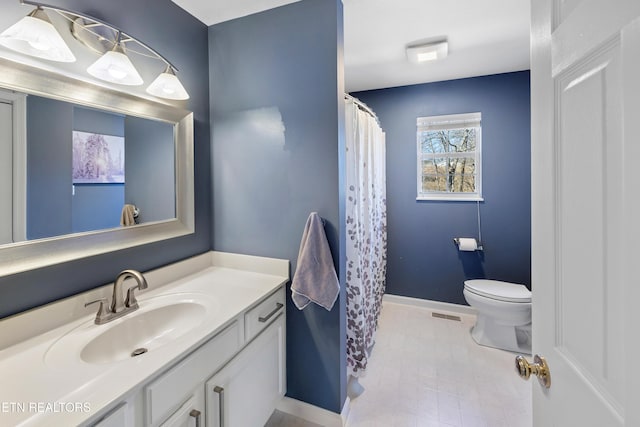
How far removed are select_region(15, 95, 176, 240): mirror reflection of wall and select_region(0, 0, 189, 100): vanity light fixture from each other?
0.54 ft

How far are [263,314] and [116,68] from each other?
1266 millimetres

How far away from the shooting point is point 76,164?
1167 millimetres

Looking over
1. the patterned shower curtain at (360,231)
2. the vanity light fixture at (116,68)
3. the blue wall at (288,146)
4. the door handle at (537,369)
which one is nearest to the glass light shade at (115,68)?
the vanity light fixture at (116,68)

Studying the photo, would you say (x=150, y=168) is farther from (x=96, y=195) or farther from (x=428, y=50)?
(x=428, y=50)

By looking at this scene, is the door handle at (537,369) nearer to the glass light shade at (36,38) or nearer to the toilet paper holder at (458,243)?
the glass light shade at (36,38)

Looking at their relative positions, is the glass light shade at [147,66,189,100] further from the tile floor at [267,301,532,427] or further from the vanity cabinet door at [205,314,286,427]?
the tile floor at [267,301,532,427]

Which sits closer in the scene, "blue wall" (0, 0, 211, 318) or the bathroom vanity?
the bathroom vanity

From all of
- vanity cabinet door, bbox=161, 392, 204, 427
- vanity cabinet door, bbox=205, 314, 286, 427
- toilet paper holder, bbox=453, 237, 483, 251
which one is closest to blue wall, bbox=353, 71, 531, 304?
toilet paper holder, bbox=453, 237, 483, 251

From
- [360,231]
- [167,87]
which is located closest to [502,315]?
[360,231]

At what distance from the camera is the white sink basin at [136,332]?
94cm

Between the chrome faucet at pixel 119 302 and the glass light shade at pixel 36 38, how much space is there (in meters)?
0.84

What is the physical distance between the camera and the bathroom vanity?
72 cm

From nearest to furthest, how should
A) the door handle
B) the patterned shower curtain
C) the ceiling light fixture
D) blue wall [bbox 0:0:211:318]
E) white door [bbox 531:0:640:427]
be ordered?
1. white door [bbox 531:0:640:427]
2. the door handle
3. blue wall [bbox 0:0:211:318]
4. the patterned shower curtain
5. the ceiling light fixture

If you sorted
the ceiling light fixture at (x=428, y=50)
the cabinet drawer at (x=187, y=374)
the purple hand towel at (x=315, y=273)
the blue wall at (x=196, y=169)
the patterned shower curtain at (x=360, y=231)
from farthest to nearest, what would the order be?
the ceiling light fixture at (x=428, y=50) < the patterned shower curtain at (x=360, y=231) < the purple hand towel at (x=315, y=273) < the blue wall at (x=196, y=169) < the cabinet drawer at (x=187, y=374)
